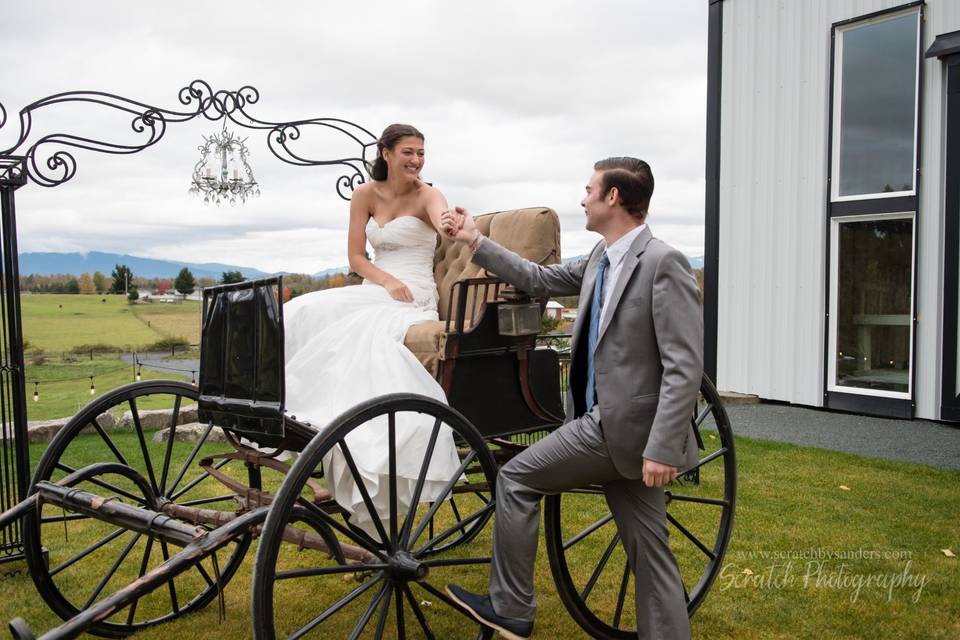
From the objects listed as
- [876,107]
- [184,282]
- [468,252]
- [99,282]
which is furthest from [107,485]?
[876,107]

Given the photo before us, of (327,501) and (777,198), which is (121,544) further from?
(777,198)

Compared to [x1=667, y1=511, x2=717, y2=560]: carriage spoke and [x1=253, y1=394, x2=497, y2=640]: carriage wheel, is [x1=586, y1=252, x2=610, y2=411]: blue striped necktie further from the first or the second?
[x1=667, y1=511, x2=717, y2=560]: carriage spoke

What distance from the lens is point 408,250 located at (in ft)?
13.2

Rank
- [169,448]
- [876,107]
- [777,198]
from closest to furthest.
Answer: [169,448]
[876,107]
[777,198]

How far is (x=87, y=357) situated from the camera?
24.3ft

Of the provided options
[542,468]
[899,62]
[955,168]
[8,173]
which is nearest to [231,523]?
[542,468]

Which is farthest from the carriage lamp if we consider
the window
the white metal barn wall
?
the window

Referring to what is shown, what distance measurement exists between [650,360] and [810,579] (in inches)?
77.0

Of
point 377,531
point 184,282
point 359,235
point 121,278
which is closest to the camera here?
point 377,531

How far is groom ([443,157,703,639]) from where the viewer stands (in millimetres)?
2490

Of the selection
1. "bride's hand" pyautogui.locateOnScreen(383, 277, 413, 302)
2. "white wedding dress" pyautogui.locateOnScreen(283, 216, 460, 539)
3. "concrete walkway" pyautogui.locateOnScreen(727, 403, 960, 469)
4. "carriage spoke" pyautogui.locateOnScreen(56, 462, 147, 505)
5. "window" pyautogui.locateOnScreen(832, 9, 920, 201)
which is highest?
"window" pyautogui.locateOnScreen(832, 9, 920, 201)

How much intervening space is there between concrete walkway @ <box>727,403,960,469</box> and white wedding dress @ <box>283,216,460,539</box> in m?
4.57

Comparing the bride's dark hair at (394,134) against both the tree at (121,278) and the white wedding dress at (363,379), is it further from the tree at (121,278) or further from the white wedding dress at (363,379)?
the tree at (121,278)

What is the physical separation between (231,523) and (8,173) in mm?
2461
